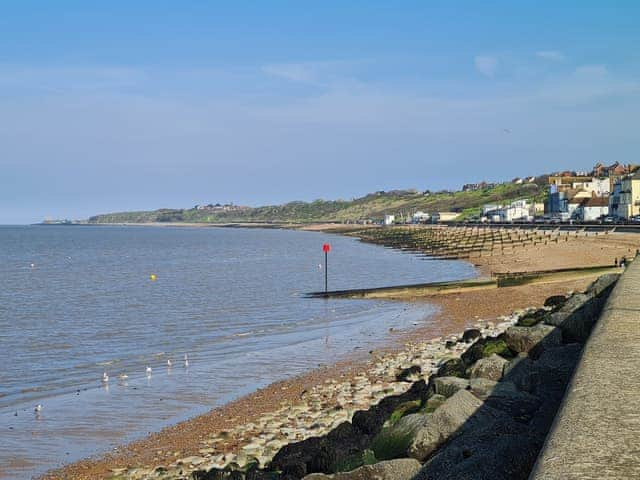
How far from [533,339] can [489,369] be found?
1563 millimetres

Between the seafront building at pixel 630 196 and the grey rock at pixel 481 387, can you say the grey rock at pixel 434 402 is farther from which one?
the seafront building at pixel 630 196

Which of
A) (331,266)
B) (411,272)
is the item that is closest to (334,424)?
(411,272)

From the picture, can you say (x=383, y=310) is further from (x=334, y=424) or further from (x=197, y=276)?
(x=197, y=276)

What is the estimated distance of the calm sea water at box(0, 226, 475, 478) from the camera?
13172mm

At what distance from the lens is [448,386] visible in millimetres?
8836

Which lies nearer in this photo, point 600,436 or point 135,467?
point 600,436

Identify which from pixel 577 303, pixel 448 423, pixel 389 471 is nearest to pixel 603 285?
pixel 577 303

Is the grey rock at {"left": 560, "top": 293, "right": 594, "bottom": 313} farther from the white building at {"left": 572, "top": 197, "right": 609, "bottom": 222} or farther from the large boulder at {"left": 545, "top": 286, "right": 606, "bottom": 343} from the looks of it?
the white building at {"left": 572, "top": 197, "right": 609, "bottom": 222}

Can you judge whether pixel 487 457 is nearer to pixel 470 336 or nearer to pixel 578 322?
pixel 578 322

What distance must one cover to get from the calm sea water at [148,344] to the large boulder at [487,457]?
7414 millimetres

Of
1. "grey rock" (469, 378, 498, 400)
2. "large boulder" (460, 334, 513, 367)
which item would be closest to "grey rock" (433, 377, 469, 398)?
"grey rock" (469, 378, 498, 400)

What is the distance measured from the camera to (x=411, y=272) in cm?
4766

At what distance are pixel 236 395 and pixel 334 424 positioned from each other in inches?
157

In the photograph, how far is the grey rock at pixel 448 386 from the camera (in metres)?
8.72
